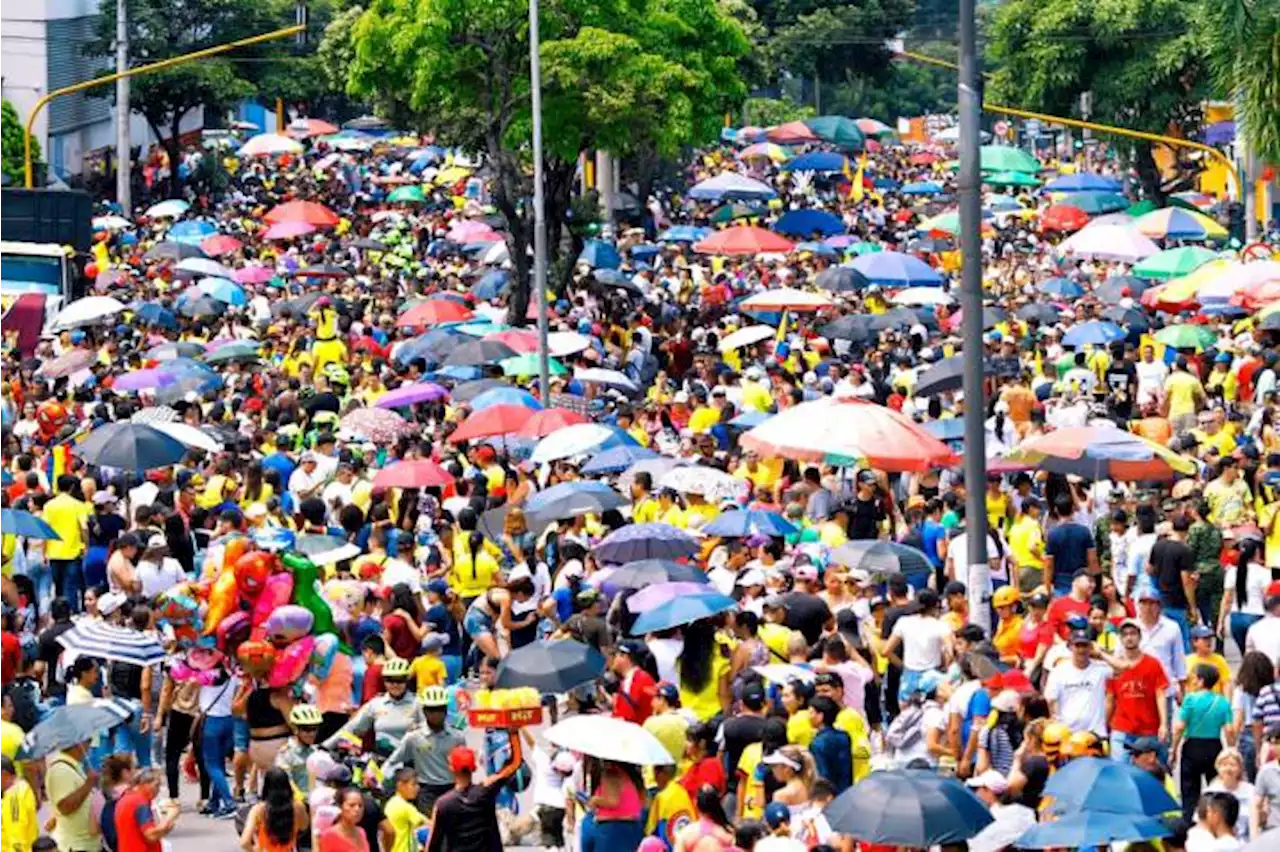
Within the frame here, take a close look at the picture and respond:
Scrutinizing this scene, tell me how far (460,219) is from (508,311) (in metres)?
16.0

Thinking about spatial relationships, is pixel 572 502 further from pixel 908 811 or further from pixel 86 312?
pixel 86 312

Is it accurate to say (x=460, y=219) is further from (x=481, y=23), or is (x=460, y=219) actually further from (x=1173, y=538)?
(x=1173, y=538)

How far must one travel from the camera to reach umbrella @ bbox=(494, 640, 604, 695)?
1641 cm

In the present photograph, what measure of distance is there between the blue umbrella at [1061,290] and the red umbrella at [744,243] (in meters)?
4.04

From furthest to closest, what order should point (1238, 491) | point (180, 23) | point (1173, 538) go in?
point (180, 23) → point (1238, 491) → point (1173, 538)

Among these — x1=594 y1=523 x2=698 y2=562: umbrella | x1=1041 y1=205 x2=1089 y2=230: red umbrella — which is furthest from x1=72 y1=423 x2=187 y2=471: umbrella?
x1=1041 y1=205 x2=1089 y2=230: red umbrella

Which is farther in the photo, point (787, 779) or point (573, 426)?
point (573, 426)

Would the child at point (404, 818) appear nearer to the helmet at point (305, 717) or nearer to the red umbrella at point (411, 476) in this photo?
the helmet at point (305, 717)

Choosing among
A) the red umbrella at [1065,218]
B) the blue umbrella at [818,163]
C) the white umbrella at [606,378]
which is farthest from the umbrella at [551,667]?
the blue umbrella at [818,163]

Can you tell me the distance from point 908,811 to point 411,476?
1012 cm

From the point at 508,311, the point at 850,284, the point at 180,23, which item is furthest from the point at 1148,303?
the point at 180,23

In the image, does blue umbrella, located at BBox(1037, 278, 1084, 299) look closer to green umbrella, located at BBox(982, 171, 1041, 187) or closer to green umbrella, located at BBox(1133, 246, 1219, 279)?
green umbrella, located at BBox(1133, 246, 1219, 279)

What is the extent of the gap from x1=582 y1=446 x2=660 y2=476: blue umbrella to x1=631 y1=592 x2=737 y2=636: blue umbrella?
598 cm

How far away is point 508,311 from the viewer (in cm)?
3956
